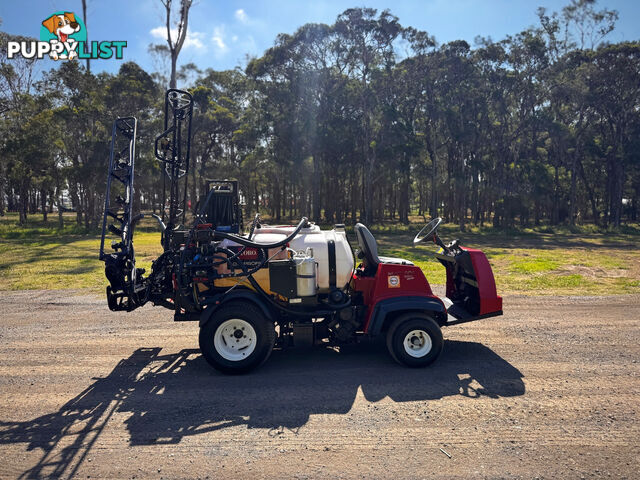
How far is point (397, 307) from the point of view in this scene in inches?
237

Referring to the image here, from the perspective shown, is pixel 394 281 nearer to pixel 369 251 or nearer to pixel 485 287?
pixel 369 251

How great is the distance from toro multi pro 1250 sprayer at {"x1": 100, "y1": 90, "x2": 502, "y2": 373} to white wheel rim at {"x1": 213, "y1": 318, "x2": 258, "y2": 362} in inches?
0.5

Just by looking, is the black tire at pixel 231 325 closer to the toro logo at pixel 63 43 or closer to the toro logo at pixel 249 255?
the toro logo at pixel 249 255

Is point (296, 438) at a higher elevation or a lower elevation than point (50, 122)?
lower

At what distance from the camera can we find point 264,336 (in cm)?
589

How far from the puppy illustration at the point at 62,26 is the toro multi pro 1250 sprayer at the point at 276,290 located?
27.2 meters

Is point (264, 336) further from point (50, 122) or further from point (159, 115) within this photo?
point (159, 115)

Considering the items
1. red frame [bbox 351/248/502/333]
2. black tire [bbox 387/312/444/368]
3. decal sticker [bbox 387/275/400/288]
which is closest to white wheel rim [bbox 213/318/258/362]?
red frame [bbox 351/248/502/333]

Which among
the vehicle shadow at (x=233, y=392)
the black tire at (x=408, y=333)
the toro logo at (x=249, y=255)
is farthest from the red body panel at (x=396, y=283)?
the toro logo at (x=249, y=255)

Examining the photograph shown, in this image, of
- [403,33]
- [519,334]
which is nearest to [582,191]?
[403,33]

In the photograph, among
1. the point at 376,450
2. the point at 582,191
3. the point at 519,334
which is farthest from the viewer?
the point at 582,191

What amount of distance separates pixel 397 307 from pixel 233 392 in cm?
233

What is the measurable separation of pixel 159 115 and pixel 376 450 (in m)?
40.9

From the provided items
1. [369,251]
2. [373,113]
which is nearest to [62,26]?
[373,113]
